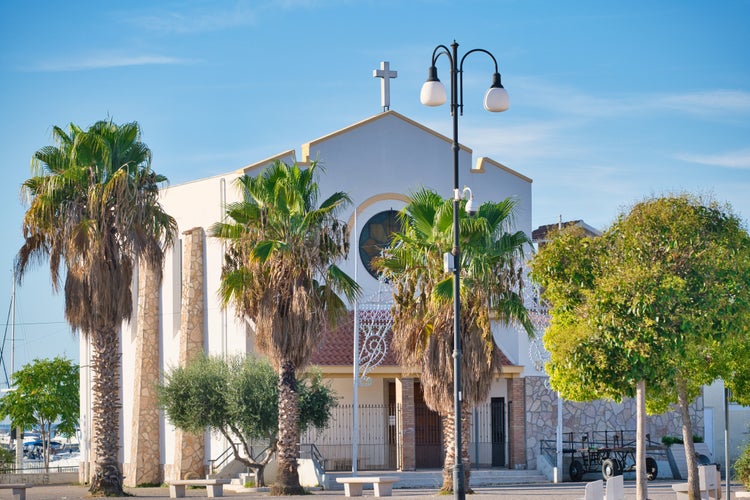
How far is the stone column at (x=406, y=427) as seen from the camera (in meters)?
37.7

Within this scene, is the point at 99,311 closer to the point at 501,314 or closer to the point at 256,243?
the point at 256,243

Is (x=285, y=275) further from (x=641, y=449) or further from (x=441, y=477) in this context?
(x=641, y=449)

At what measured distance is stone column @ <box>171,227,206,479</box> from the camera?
38.6m

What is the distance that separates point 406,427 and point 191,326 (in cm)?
800

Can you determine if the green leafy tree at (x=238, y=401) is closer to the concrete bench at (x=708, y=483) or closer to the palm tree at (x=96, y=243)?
the palm tree at (x=96, y=243)

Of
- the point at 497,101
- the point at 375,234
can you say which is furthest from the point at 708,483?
the point at 375,234

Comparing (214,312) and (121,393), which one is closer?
(214,312)

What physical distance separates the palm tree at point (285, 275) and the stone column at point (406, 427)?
7464mm

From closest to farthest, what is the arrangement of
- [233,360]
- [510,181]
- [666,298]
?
[666,298] → [233,360] → [510,181]

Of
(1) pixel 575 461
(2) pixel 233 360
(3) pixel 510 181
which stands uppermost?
(3) pixel 510 181

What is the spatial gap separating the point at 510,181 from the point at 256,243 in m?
14.6

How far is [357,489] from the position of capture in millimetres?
30641

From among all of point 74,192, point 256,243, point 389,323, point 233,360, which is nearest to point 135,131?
point 74,192

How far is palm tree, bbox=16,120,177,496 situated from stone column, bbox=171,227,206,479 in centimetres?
784
